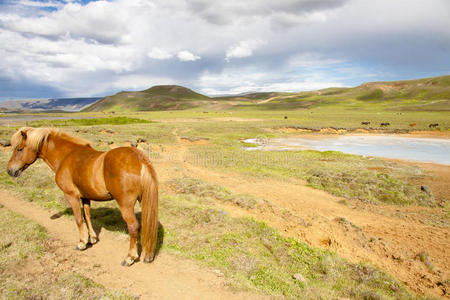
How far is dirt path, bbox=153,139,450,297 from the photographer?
7.61 m

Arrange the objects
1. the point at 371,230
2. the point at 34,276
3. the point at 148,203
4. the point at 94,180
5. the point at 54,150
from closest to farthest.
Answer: the point at 34,276
the point at 148,203
the point at 94,180
the point at 54,150
the point at 371,230

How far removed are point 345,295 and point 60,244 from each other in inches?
312

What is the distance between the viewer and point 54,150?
667 centimetres

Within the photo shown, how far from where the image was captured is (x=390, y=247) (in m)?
8.80

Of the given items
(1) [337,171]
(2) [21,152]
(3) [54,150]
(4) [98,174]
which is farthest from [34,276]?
(1) [337,171]

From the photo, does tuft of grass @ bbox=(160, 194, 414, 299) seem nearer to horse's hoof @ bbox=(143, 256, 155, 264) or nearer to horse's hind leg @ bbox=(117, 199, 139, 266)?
horse's hoof @ bbox=(143, 256, 155, 264)

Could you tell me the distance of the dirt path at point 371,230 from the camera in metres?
7.61

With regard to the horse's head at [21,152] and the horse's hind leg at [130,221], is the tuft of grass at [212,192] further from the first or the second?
the horse's head at [21,152]

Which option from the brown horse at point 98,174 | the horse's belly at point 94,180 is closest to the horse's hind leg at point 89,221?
the brown horse at point 98,174

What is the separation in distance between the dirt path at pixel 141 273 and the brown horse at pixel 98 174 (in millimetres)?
306

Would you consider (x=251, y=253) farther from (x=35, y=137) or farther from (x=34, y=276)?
(x=35, y=137)

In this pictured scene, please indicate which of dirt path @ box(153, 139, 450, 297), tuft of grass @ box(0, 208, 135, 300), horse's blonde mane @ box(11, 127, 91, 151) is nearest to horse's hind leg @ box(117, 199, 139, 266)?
tuft of grass @ box(0, 208, 135, 300)

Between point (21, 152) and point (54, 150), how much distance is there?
0.81 meters

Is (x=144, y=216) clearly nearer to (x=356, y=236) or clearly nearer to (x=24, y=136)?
(x=24, y=136)
